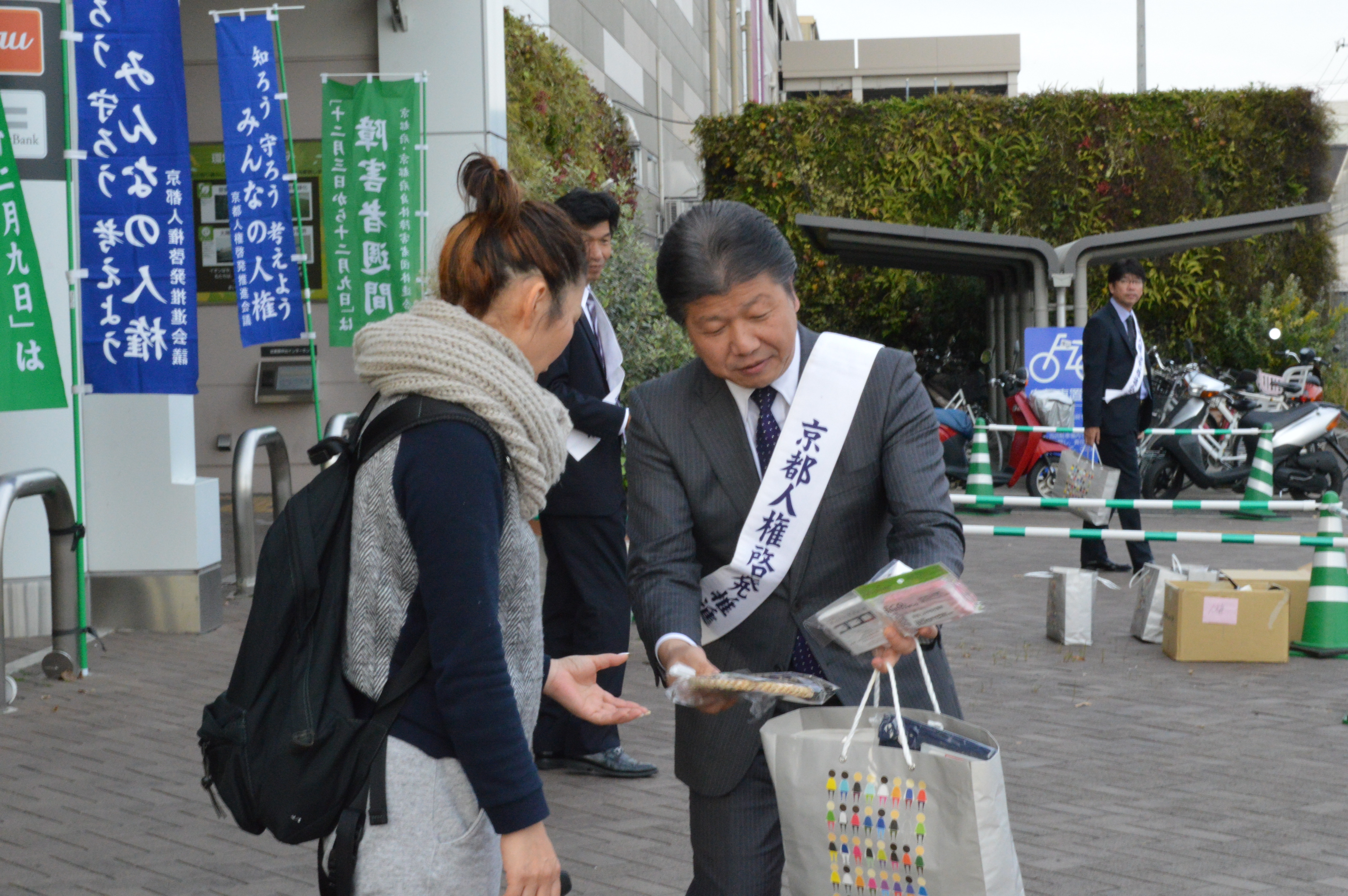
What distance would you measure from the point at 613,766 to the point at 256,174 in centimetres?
517

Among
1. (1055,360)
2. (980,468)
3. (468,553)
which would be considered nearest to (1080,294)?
(1055,360)

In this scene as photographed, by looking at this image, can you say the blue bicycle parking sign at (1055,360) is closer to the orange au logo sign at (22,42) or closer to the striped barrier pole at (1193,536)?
the striped barrier pole at (1193,536)

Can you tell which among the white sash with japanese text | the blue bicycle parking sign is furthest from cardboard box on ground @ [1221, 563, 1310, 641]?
the blue bicycle parking sign

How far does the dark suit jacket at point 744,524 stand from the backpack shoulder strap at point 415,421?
65 cm

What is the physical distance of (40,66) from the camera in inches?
277

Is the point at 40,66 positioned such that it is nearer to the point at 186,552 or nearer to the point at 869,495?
the point at 186,552

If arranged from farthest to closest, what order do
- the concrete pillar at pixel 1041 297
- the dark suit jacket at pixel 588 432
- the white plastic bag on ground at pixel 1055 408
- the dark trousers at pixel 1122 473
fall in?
the concrete pillar at pixel 1041 297 < the white plastic bag on ground at pixel 1055 408 < the dark trousers at pixel 1122 473 < the dark suit jacket at pixel 588 432

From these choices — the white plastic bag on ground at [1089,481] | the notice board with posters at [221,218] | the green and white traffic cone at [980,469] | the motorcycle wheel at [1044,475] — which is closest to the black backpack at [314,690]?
the white plastic bag on ground at [1089,481]

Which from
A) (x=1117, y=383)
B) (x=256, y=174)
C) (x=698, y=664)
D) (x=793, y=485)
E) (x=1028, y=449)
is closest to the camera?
(x=698, y=664)

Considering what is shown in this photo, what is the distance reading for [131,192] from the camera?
6863 mm

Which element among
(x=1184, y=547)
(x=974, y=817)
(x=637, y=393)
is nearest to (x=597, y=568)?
(x=637, y=393)

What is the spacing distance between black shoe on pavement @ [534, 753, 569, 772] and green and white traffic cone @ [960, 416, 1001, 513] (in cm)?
785

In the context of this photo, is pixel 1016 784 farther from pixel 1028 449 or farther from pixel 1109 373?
pixel 1028 449

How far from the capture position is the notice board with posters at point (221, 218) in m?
12.1
